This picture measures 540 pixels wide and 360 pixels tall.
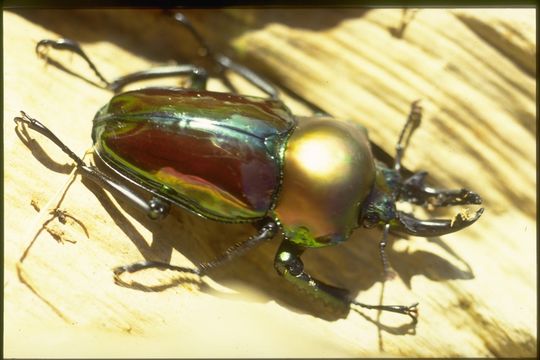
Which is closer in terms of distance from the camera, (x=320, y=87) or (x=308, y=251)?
(x=308, y=251)

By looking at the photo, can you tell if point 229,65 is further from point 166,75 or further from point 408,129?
point 408,129

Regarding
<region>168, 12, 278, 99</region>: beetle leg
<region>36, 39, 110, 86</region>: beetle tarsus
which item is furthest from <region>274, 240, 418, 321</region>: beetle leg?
<region>36, 39, 110, 86</region>: beetle tarsus

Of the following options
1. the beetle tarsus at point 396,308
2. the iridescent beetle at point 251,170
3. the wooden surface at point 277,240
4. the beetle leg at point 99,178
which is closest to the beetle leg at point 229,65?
the wooden surface at point 277,240

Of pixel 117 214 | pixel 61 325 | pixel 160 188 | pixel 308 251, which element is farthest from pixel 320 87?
pixel 61 325

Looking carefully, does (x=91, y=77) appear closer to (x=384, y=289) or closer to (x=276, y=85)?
(x=276, y=85)

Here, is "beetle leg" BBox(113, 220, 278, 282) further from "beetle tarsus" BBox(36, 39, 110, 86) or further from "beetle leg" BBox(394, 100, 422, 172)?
"beetle tarsus" BBox(36, 39, 110, 86)

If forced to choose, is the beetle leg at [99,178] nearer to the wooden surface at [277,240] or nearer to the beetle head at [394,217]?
the wooden surface at [277,240]
